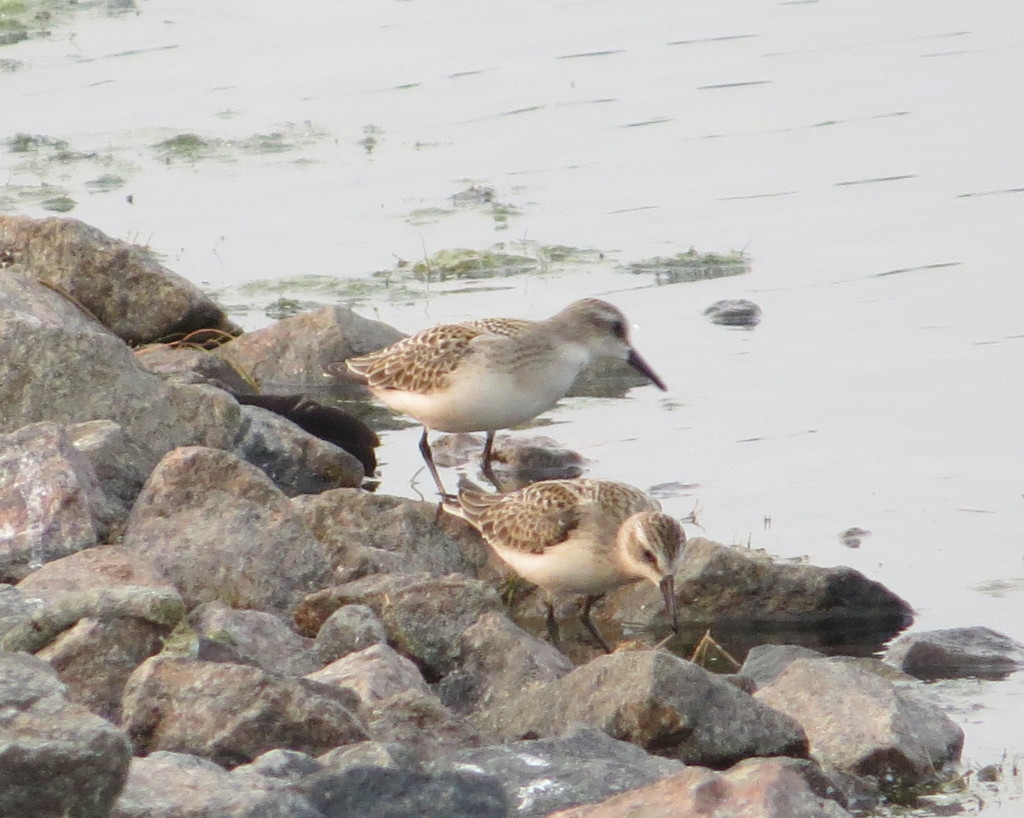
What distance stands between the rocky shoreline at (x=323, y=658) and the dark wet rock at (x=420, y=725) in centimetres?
1

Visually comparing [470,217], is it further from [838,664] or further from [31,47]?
[838,664]

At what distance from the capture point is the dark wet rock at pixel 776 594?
8.66m

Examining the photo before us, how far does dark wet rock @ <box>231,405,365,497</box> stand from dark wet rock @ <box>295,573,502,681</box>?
223cm

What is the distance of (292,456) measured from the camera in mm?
10164

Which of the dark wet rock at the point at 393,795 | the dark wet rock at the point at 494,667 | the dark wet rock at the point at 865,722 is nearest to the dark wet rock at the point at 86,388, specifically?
the dark wet rock at the point at 494,667

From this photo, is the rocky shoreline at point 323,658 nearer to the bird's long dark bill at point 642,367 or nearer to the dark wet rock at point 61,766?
the dark wet rock at point 61,766

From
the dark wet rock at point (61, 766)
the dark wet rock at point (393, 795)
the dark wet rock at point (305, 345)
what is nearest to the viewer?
the dark wet rock at point (61, 766)

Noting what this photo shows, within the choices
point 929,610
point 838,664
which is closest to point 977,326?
point 929,610

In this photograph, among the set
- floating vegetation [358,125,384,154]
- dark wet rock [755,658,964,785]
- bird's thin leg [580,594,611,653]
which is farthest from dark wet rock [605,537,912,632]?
floating vegetation [358,125,384,154]

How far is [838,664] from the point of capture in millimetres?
7184

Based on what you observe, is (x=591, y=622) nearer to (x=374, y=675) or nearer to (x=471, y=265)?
(x=374, y=675)

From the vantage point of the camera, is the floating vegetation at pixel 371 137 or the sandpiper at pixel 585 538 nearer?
the sandpiper at pixel 585 538

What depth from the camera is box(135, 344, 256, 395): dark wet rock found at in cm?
1121

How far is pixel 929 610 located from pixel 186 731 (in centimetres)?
382
